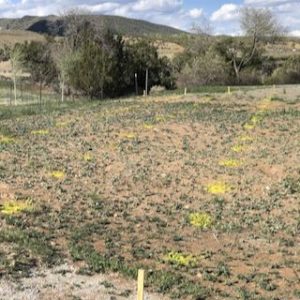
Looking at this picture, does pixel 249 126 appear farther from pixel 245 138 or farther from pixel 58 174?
pixel 58 174

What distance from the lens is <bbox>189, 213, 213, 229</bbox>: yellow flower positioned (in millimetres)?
11766

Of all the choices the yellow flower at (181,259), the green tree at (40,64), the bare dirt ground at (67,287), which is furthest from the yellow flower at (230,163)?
the green tree at (40,64)

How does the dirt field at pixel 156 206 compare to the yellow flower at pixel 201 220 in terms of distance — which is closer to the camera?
the dirt field at pixel 156 206

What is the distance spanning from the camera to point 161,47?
93.9 m

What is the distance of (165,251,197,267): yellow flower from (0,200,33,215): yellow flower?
3.34m

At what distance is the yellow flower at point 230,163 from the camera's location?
53.4 ft

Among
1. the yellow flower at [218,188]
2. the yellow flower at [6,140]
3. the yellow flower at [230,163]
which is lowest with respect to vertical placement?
the yellow flower at [218,188]

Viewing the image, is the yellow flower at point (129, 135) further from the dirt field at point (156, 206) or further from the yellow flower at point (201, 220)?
the yellow flower at point (201, 220)

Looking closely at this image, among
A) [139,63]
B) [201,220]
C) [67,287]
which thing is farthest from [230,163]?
[139,63]

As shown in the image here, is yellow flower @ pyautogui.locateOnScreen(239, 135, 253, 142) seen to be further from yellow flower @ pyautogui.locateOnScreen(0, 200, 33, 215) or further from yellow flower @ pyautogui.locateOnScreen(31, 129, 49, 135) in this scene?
yellow flower @ pyautogui.locateOnScreen(0, 200, 33, 215)

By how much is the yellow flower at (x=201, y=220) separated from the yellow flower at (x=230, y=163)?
159 inches

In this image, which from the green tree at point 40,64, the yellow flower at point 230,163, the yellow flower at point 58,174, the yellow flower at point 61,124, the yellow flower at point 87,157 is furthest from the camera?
the green tree at point 40,64

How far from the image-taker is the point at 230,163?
16.4m

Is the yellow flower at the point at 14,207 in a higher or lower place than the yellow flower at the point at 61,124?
lower
